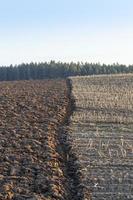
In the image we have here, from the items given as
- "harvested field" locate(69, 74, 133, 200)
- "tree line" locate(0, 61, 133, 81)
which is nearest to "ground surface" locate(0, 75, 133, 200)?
"harvested field" locate(69, 74, 133, 200)

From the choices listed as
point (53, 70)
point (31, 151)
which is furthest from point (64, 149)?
point (53, 70)

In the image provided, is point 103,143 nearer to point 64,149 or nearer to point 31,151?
point 64,149

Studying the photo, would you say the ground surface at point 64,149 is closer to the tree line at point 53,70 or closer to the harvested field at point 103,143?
the harvested field at point 103,143

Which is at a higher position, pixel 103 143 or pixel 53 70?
pixel 53 70

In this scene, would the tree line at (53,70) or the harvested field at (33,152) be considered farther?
the tree line at (53,70)

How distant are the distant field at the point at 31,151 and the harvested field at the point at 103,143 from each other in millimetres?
740

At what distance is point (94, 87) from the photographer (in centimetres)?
5091

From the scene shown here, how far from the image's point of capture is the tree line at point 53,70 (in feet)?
272

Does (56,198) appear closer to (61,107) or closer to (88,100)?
(61,107)

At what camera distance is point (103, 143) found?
24.5 metres

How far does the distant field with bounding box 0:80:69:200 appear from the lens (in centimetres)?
1720

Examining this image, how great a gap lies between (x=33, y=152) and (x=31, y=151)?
0.35 ft

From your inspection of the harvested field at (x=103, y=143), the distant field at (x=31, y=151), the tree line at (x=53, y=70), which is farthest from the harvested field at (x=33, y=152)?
the tree line at (x=53, y=70)

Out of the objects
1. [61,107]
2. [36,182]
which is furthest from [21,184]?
[61,107]
